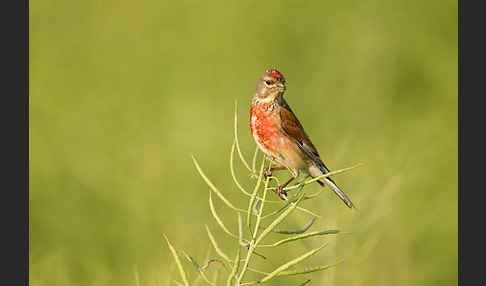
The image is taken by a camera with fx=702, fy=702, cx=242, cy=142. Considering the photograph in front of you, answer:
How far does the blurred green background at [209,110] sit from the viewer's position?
5512mm

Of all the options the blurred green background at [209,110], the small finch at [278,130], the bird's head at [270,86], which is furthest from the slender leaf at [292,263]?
the bird's head at [270,86]

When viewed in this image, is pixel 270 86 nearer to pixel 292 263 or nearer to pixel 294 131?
pixel 294 131

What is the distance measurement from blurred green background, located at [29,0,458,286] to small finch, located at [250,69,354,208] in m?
0.32

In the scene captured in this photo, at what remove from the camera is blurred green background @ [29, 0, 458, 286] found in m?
5.51

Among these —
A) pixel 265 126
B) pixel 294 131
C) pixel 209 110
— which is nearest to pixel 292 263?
pixel 265 126

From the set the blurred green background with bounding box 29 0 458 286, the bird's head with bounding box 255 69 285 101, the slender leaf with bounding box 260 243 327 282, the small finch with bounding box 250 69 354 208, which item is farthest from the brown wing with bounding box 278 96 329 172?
the slender leaf with bounding box 260 243 327 282

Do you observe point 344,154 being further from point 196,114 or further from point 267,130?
point 196,114

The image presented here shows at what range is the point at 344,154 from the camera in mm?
3793

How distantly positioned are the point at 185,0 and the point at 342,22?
236 centimetres

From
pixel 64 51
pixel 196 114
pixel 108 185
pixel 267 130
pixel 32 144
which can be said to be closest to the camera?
pixel 267 130

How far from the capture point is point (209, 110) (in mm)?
8531

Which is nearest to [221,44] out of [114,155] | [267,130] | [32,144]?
[114,155]

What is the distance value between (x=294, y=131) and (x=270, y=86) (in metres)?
0.37

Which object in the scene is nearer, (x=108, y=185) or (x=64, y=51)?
(x=108, y=185)
